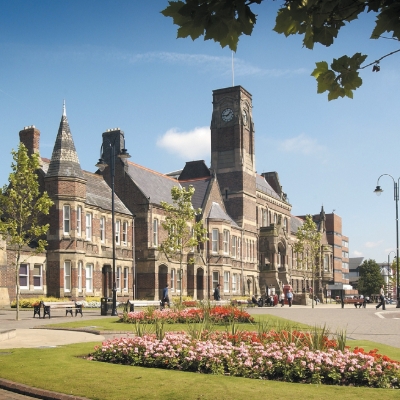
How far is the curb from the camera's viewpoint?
10.2m

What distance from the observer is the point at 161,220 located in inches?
2085

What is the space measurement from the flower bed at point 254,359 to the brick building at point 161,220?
2150 cm

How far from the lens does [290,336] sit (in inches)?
516

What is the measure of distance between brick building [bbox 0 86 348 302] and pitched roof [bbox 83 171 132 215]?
12cm

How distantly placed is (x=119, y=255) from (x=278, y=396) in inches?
1565

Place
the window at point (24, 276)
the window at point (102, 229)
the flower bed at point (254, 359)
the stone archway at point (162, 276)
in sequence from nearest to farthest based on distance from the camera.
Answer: the flower bed at point (254, 359), the window at point (24, 276), the window at point (102, 229), the stone archway at point (162, 276)

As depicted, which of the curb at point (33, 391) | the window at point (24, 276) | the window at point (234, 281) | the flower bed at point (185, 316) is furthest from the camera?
the window at point (234, 281)

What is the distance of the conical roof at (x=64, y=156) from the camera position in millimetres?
41812

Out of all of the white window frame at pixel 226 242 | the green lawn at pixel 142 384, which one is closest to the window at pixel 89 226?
the white window frame at pixel 226 242

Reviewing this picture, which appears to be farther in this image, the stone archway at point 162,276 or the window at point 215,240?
the window at point 215,240

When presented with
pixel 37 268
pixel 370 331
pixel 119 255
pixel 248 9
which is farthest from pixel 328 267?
pixel 248 9

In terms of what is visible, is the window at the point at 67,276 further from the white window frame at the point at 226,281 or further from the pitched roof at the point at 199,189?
the white window frame at the point at 226,281

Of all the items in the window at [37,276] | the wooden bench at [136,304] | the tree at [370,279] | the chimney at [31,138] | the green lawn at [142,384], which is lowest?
the tree at [370,279]

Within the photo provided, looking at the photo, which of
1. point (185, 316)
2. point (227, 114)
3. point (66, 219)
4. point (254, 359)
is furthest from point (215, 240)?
point (254, 359)
